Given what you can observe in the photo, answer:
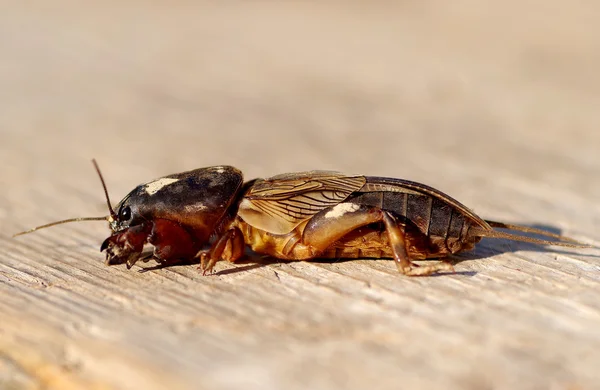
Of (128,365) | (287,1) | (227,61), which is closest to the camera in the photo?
(128,365)

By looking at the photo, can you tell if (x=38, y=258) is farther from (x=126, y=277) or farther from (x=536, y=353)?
(x=536, y=353)

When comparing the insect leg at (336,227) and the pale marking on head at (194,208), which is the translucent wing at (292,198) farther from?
the pale marking on head at (194,208)

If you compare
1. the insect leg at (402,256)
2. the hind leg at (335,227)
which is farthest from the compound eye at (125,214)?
the insect leg at (402,256)

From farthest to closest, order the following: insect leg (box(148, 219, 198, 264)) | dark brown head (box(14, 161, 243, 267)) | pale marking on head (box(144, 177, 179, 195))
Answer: pale marking on head (box(144, 177, 179, 195))
dark brown head (box(14, 161, 243, 267))
insect leg (box(148, 219, 198, 264))

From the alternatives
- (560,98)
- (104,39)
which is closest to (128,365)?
(560,98)

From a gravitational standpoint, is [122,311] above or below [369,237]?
below

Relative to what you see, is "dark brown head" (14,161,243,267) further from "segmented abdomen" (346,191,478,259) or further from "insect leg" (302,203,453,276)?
"segmented abdomen" (346,191,478,259)

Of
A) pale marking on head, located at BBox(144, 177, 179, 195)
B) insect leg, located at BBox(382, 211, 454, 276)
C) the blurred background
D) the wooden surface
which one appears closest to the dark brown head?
pale marking on head, located at BBox(144, 177, 179, 195)
